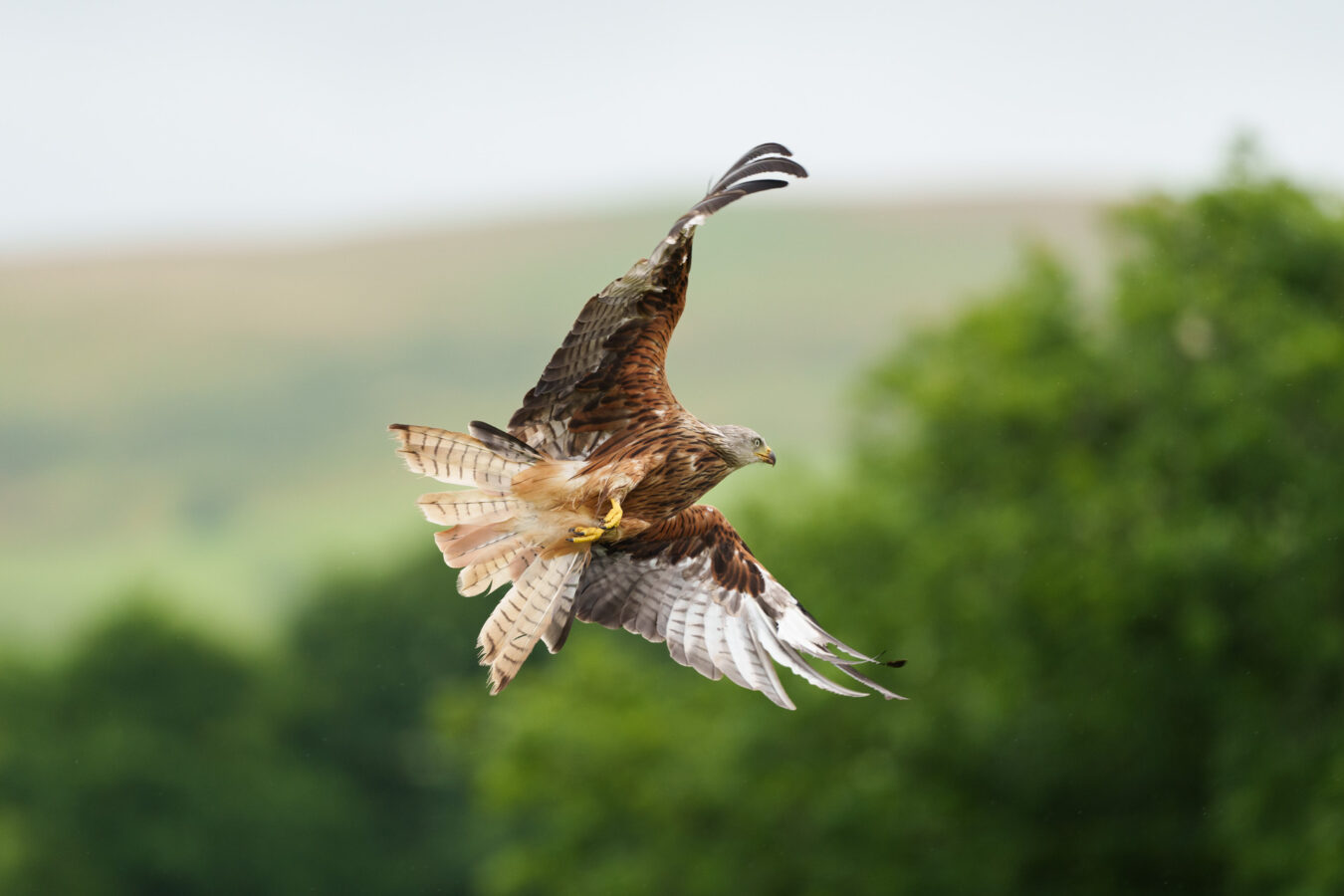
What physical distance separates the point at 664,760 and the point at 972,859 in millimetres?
7212

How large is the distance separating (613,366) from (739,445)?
0.66m

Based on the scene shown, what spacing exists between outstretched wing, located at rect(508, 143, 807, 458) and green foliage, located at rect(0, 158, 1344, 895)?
18.7 m

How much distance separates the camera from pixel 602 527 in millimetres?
6547

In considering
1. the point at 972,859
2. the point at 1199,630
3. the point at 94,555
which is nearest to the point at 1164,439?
the point at 1199,630

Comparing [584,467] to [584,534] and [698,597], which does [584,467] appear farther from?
[698,597]

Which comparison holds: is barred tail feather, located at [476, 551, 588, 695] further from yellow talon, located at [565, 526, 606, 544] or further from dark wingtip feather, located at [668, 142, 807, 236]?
dark wingtip feather, located at [668, 142, 807, 236]

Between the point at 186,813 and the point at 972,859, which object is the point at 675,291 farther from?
the point at 186,813

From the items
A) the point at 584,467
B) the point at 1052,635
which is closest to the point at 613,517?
the point at 584,467

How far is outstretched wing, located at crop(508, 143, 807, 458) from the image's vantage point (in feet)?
21.3

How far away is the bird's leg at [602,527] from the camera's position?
21.2 feet

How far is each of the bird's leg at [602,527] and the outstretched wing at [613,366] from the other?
53 centimetres

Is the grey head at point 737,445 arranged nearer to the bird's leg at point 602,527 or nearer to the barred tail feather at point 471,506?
the bird's leg at point 602,527

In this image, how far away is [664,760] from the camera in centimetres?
3231

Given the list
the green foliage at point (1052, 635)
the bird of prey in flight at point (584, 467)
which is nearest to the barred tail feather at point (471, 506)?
the bird of prey in flight at point (584, 467)
